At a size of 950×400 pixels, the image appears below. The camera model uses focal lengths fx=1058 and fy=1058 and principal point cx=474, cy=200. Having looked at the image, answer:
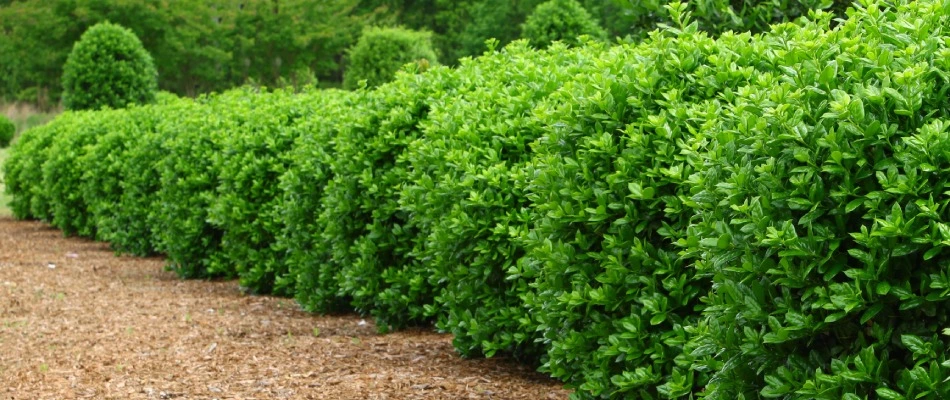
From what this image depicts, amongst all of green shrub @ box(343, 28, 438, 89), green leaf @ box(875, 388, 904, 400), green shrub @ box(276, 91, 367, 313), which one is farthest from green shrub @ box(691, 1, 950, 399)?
green shrub @ box(343, 28, 438, 89)

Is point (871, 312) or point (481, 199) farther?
point (481, 199)

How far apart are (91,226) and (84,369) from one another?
7.88 m

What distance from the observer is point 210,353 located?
5.70 metres

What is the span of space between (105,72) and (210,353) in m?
13.7

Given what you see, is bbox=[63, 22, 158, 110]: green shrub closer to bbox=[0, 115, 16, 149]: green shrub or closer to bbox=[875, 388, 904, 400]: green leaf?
bbox=[0, 115, 16, 149]: green shrub

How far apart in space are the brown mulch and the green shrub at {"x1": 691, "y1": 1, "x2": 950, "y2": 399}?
1911mm

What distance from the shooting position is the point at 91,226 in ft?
41.7

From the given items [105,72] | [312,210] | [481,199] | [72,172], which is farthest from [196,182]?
[105,72]

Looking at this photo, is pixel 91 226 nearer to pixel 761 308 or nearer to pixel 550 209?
pixel 550 209

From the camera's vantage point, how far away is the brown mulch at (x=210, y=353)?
4805mm

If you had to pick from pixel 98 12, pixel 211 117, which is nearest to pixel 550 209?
pixel 211 117

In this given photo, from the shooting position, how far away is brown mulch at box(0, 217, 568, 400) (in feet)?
15.8

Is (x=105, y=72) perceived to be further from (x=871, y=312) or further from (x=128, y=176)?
(x=871, y=312)

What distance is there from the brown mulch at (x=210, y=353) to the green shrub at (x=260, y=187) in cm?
24
